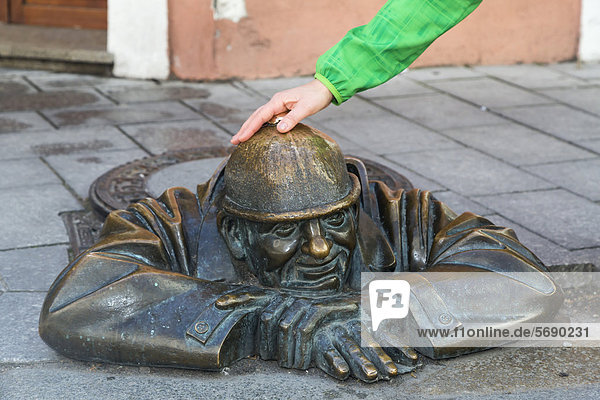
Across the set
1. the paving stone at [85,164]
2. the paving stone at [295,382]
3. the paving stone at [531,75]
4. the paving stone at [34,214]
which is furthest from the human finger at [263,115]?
the paving stone at [531,75]

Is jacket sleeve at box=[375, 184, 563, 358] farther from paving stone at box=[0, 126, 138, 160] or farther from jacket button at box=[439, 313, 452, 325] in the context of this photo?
paving stone at box=[0, 126, 138, 160]

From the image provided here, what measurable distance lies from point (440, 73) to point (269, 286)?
4.97m

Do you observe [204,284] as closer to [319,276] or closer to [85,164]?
[319,276]

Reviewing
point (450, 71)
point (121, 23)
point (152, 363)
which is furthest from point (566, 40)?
point (152, 363)

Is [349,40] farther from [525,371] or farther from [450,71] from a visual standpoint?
[450,71]

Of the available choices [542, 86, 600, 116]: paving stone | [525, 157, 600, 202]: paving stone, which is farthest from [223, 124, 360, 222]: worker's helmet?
[542, 86, 600, 116]: paving stone

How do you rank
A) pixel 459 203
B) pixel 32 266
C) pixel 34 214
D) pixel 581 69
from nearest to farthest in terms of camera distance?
pixel 32 266, pixel 34 214, pixel 459 203, pixel 581 69

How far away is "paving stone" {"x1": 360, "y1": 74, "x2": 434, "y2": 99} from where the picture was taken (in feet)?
22.7

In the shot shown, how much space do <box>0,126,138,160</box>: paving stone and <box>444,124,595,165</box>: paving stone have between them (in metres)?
2.26

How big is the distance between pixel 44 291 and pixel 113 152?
1.98m

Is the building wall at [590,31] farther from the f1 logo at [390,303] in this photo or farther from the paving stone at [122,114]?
the f1 logo at [390,303]

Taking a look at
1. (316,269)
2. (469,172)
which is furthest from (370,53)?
(469,172)

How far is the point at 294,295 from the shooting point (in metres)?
3.01

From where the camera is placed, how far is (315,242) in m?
2.88
